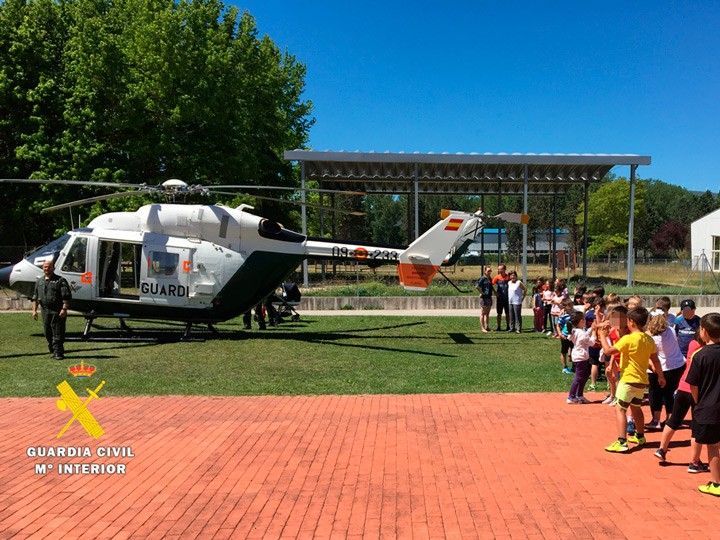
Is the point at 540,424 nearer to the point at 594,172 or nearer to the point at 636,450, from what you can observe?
the point at 636,450

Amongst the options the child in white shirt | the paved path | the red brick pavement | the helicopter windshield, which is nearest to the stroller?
the paved path

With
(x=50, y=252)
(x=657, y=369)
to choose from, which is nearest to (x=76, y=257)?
(x=50, y=252)

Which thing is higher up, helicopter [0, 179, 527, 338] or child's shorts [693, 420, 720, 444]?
helicopter [0, 179, 527, 338]

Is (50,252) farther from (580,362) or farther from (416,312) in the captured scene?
(580,362)

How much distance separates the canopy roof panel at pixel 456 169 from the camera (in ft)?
91.4

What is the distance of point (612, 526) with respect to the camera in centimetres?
470

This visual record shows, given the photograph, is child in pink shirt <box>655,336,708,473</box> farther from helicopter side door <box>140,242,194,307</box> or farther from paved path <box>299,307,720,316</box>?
paved path <box>299,307,720,316</box>

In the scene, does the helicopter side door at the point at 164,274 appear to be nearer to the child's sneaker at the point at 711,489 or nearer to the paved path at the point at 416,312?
the paved path at the point at 416,312

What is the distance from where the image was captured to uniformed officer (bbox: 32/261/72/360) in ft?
38.3

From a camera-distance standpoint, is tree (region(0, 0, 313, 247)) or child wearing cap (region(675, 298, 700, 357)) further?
Result: tree (region(0, 0, 313, 247))

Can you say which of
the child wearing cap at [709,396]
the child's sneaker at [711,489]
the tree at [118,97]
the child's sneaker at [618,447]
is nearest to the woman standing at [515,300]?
the child's sneaker at [618,447]

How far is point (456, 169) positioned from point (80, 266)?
22.6m

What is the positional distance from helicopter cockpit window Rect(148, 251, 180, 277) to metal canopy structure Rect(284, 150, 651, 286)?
40.4 ft

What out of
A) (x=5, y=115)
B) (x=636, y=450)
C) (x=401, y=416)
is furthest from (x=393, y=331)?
(x=5, y=115)
